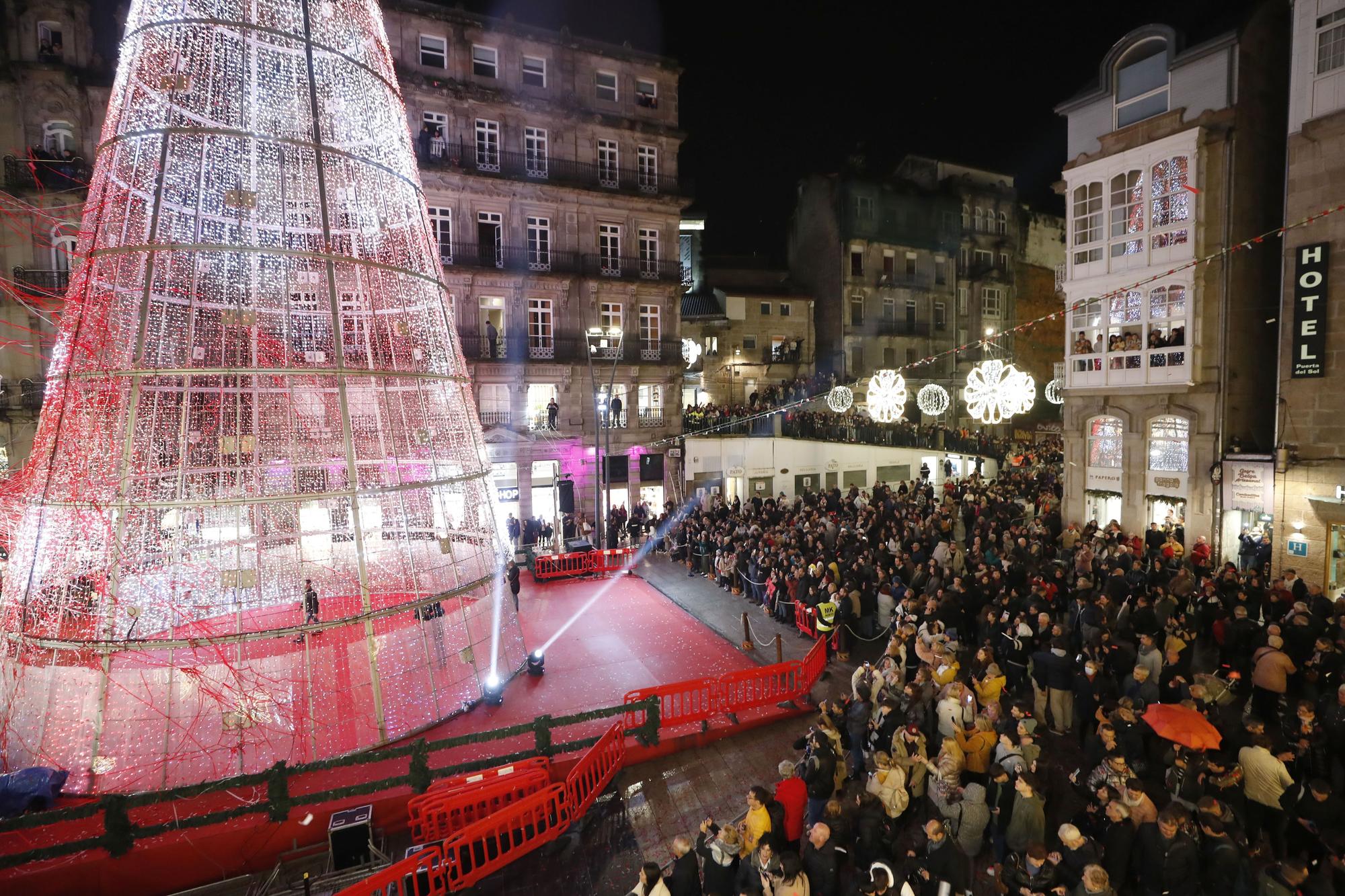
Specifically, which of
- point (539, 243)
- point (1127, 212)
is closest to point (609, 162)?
point (539, 243)

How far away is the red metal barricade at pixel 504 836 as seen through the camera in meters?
7.25

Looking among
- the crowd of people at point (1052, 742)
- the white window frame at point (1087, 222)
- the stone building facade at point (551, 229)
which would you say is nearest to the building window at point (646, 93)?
the stone building facade at point (551, 229)

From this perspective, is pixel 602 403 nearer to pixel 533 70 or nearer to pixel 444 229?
pixel 444 229

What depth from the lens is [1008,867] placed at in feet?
20.0

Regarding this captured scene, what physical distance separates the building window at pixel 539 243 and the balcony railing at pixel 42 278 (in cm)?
1536

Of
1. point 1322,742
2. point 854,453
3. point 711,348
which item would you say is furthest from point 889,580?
point 711,348

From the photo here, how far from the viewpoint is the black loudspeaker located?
24.8 ft

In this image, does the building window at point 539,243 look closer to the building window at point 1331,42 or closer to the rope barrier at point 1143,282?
the rope barrier at point 1143,282

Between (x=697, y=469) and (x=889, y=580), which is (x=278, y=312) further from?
(x=697, y=469)

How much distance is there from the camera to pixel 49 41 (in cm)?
2083

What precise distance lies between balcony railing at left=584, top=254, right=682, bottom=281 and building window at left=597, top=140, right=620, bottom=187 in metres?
3.26

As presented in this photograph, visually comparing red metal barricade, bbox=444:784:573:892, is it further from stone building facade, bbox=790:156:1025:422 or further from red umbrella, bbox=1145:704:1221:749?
stone building facade, bbox=790:156:1025:422

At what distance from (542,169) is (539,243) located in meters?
3.07

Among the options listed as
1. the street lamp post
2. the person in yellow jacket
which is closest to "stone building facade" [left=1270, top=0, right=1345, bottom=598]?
the person in yellow jacket
